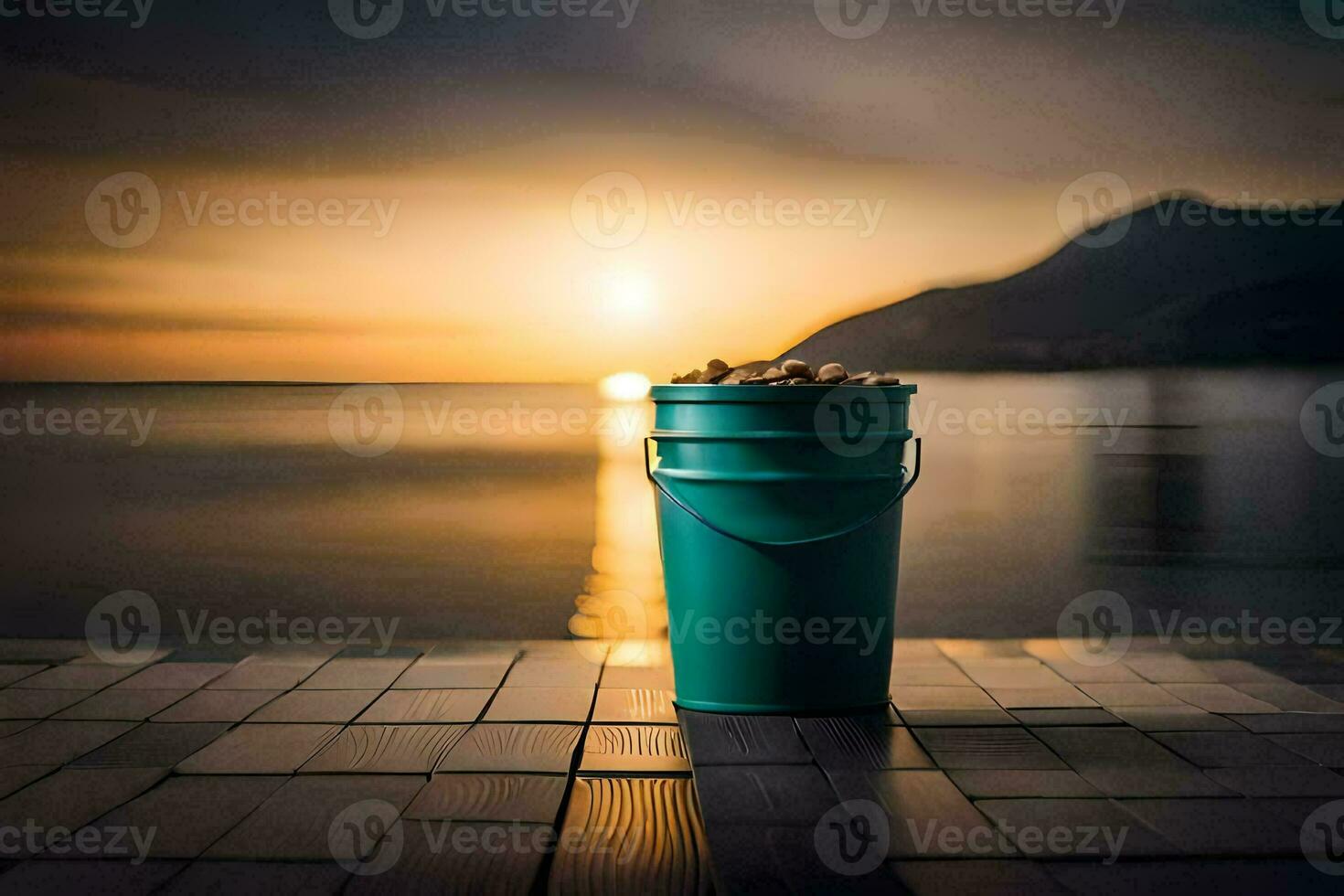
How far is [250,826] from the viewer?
6.77 ft

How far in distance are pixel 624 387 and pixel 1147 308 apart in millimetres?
1814

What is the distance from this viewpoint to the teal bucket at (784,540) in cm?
279

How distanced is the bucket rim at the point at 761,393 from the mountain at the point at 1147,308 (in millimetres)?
1071

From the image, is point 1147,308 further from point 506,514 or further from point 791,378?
point 506,514

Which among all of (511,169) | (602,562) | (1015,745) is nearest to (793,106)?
(511,169)

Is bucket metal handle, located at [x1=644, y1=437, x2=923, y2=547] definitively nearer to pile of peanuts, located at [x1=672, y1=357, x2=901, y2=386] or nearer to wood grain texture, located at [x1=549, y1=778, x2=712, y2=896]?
pile of peanuts, located at [x1=672, y1=357, x2=901, y2=386]

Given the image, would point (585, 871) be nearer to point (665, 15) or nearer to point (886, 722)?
point (886, 722)

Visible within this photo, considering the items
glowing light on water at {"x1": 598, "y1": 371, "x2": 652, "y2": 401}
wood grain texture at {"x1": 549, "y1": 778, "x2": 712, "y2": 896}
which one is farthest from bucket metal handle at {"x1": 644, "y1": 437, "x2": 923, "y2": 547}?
glowing light on water at {"x1": 598, "y1": 371, "x2": 652, "y2": 401}

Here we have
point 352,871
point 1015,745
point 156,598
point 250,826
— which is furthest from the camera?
point 156,598

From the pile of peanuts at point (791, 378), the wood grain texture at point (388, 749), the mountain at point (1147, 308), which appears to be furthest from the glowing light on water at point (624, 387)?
the wood grain texture at point (388, 749)

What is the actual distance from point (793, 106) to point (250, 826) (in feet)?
9.33

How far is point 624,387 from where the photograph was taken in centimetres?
390

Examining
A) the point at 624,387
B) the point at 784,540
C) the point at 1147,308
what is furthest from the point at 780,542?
the point at 1147,308

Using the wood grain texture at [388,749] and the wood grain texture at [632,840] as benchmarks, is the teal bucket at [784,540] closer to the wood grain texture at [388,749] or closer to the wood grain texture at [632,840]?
the wood grain texture at [632,840]
